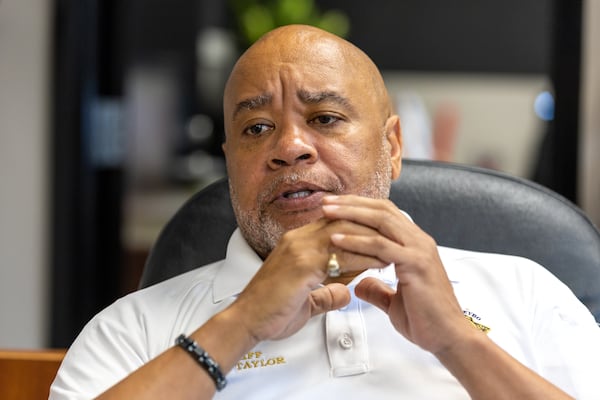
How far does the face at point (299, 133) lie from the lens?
1.42 m

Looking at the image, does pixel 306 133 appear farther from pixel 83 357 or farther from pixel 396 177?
pixel 83 357

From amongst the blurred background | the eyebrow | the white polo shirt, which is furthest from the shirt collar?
the blurred background

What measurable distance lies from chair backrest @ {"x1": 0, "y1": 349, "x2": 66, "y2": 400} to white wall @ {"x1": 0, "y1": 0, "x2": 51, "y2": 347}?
5.48 feet

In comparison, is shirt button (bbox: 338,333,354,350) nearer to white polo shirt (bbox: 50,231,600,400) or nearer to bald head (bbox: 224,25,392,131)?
white polo shirt (bbox: 50,231,600,400)

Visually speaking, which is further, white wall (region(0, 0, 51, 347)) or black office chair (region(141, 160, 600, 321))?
white wall (region(0, 0, 51, 347))

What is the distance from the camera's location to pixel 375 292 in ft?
4.35

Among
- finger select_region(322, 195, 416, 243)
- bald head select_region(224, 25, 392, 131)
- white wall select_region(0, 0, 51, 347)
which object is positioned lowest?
white wall select_region(0, 0, 51, 347)

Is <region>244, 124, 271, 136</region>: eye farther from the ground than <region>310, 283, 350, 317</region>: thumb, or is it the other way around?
<region>244, 124, 271, 136</region>: eye

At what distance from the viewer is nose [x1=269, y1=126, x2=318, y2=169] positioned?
1.42 m

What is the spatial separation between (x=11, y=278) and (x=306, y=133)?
1997 mm

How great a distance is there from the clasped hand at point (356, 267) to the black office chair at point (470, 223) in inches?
17.2

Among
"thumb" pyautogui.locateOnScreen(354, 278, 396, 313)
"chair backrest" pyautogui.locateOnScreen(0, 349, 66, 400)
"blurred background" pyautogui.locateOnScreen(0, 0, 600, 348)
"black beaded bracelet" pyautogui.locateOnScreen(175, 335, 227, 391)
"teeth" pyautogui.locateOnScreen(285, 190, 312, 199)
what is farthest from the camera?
"blurred background" pyautogui.locateOnScreen(0, 0, 600, 348)

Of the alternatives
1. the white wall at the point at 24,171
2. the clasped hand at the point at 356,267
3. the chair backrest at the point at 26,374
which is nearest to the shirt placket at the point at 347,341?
the clasped hand at the point at 356,267

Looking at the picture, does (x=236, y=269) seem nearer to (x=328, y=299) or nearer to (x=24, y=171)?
(x=328, y=299)
